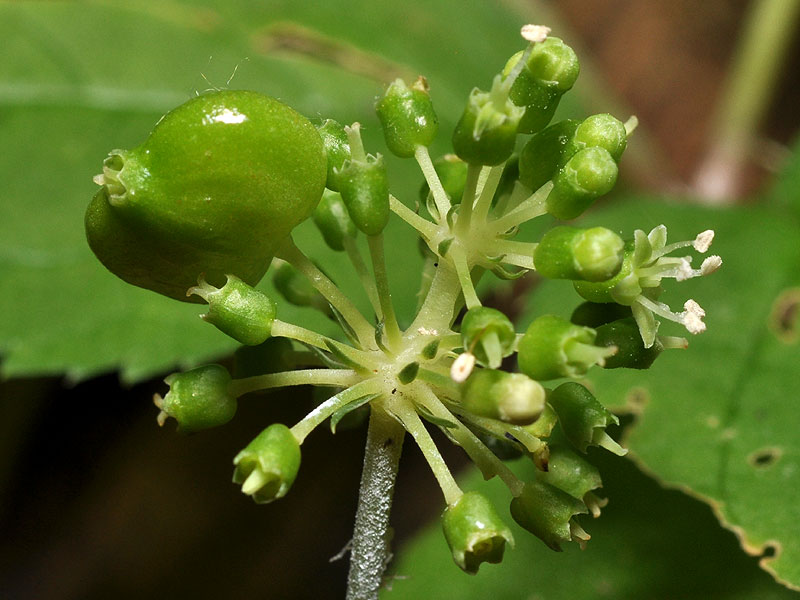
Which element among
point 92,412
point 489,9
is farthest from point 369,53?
point 92,412

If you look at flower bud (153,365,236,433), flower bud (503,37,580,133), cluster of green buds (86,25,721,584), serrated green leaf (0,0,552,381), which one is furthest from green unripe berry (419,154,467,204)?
serrated green leaf (0,0,552,381)

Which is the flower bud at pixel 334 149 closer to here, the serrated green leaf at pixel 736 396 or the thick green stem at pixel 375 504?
the thick green stem at pixel 375 504

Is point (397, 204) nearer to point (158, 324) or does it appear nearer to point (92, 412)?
point (158, 324)

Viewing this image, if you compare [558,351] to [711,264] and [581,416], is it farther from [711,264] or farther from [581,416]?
[711,264]

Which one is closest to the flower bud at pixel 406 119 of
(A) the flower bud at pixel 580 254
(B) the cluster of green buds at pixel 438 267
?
(B) the cluster of green buds at pixel 438 267

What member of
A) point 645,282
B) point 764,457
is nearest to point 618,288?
point 645,282
